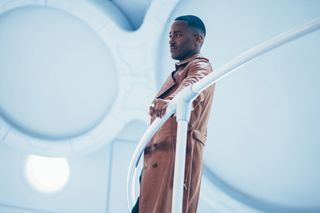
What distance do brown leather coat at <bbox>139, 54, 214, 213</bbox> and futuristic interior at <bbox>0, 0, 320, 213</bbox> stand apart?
1314mm

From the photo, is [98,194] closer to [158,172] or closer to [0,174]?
[0,174]

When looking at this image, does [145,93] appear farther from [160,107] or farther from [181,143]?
[181,143]

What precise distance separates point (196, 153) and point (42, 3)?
1891 millimetres

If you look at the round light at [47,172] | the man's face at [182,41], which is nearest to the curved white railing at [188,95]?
the man's face at [182,41]

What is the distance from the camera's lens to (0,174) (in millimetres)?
3887

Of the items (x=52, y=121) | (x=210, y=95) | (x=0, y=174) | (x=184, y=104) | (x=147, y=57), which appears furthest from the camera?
(x=0, y=174)

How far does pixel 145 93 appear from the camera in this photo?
134 inches

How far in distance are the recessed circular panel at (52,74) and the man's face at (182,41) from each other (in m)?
1.50

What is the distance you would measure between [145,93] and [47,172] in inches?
35.4

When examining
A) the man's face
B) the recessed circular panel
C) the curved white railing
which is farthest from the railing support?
the recessed circular panel

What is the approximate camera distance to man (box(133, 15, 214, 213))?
173cm

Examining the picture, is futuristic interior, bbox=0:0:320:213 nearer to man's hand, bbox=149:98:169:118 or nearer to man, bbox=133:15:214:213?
man, bbox=133:15:214:213

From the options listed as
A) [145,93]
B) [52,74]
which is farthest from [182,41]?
[52,74]

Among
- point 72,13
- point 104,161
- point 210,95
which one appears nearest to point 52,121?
point 104,161
